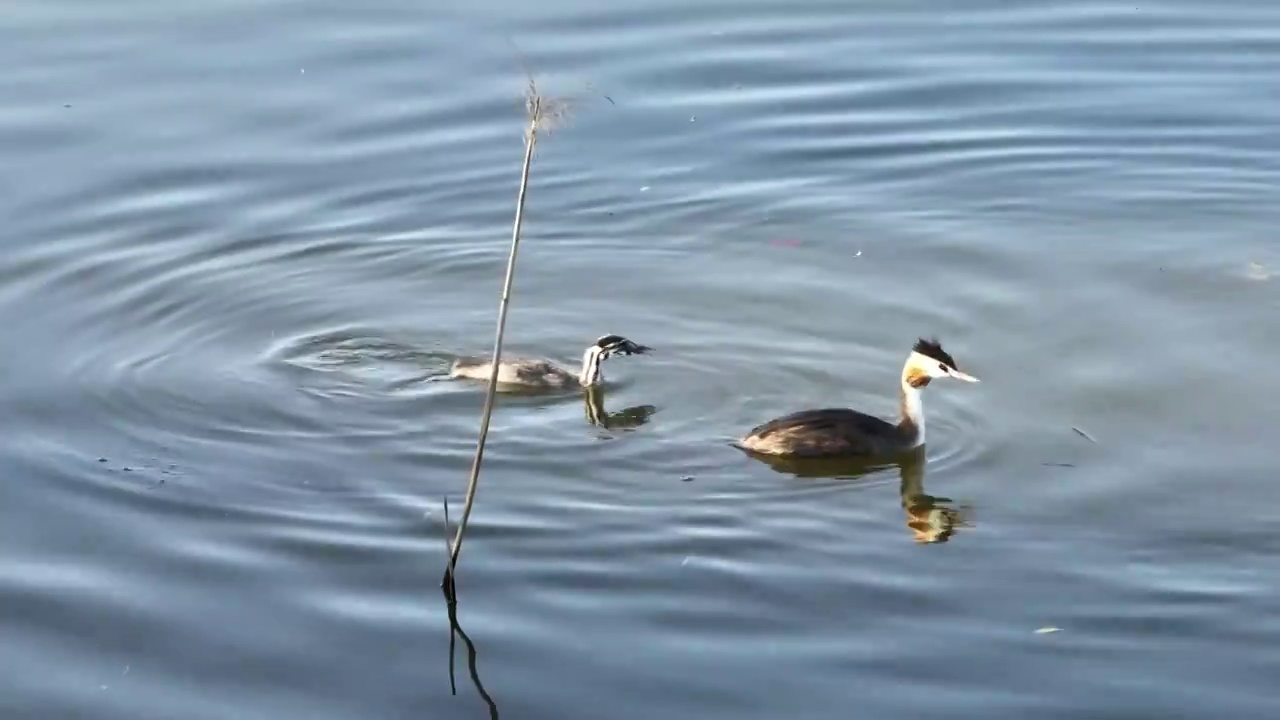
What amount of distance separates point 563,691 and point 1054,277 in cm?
669

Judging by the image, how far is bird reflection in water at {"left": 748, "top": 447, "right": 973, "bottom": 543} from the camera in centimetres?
1141

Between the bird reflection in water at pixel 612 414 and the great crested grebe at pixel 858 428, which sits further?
the bird reflection in water at pixel 612 414

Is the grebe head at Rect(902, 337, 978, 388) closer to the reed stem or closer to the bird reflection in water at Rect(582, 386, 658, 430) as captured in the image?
the bird reflection in water at Rect(582, 386, 658, 430)

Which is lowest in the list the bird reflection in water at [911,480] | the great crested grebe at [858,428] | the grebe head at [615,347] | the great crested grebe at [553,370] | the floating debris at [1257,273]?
the bird reflection in water at [911,480]

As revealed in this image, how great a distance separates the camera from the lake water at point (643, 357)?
993 centimetres

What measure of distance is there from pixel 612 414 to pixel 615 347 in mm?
483

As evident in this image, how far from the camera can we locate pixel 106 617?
10406 millimetres

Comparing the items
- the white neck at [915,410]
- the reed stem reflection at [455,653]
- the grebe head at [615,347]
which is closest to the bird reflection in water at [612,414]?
the grebe head at [615,347]

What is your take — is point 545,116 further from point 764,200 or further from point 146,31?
point 146,31

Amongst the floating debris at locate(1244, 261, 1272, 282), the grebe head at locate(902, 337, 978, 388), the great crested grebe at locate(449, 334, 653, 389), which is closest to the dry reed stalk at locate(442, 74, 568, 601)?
the great crested grebe at locate(449, 334, 653, 389)

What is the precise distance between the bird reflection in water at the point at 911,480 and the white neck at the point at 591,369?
5.15 ft

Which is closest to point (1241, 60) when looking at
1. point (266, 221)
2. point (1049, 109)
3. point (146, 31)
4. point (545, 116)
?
point (1049, 109)

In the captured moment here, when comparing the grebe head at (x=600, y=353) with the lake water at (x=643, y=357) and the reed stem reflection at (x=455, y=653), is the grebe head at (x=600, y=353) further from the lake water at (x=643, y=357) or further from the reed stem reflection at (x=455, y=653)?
the reed stem reflection at (x=455, y=653)

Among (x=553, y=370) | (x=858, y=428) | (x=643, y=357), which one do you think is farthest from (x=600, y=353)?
(x=858, y=428)
